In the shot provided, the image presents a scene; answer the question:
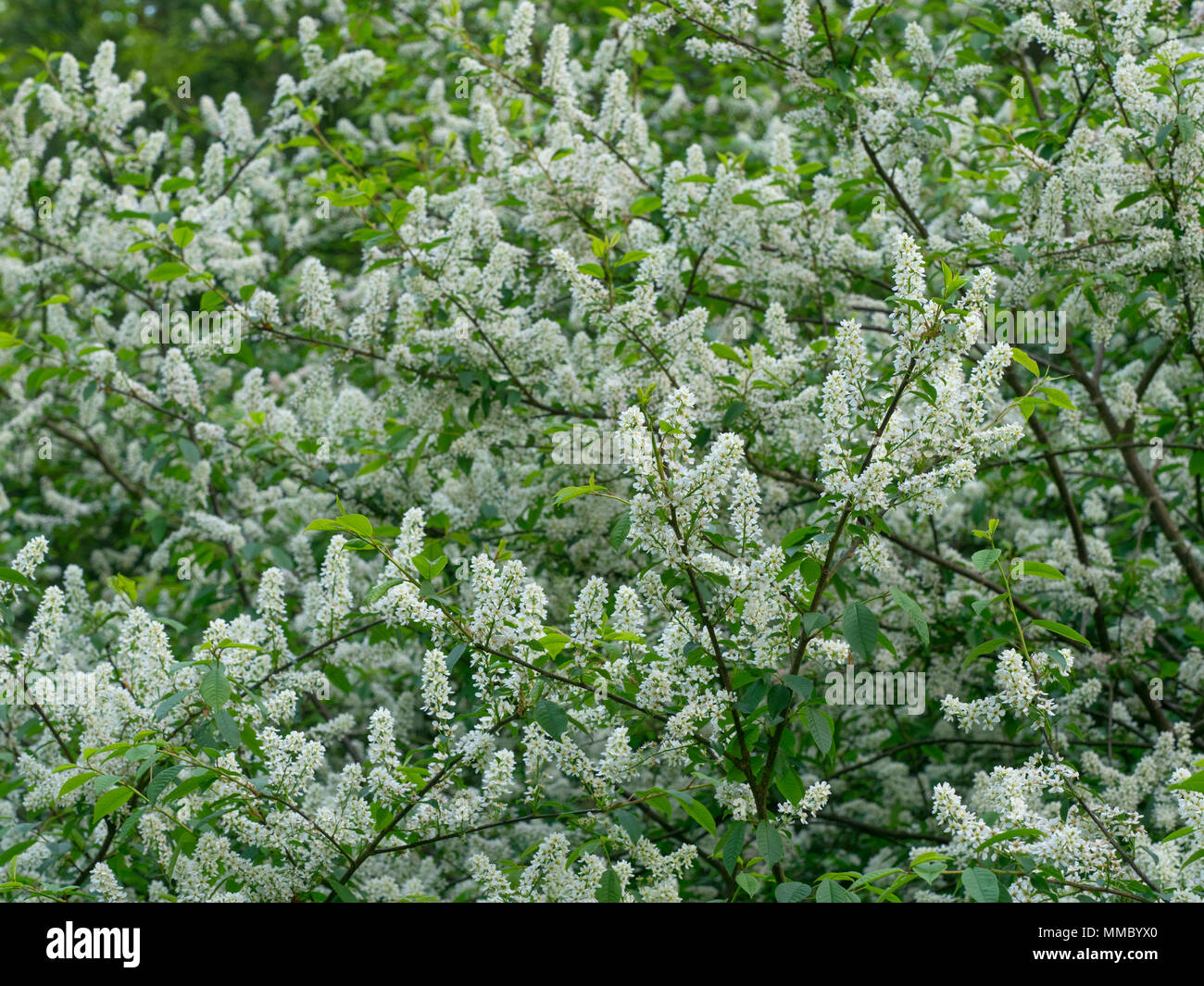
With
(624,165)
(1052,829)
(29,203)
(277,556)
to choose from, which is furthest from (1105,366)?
(29,203)

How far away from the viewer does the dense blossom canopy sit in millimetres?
2795

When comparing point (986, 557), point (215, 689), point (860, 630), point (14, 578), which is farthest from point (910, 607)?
point (14, 578)

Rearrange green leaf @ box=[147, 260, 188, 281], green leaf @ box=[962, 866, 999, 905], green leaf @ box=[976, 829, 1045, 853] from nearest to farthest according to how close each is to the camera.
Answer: green leaf @ box=[962, 866, 999, 905], green leaf @ box=[976, 829, 1045, 853], green leaf @ box=[147, 260, 188, 281]

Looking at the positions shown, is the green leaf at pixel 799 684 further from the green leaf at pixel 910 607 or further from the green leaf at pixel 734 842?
the green leaf at pixel 734 842

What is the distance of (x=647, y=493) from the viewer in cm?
270

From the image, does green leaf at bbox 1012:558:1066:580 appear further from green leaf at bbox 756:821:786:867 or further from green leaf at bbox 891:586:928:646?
green leaf at bbox 756:821:786:867

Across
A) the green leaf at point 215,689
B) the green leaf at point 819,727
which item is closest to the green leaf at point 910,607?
the green leaf at point 819,727

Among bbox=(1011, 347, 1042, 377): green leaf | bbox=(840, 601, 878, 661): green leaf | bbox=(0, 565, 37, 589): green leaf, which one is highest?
bbox=(1011, 347, 1042, 377): green leaf

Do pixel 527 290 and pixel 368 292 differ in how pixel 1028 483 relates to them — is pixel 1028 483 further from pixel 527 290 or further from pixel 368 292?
pixel 368 292

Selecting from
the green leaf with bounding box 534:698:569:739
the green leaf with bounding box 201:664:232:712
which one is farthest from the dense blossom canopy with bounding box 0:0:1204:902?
the green leaf with bounding box 201:664:232:712

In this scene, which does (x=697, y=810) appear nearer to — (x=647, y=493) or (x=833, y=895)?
(x=833, y=895)

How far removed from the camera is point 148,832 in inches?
126

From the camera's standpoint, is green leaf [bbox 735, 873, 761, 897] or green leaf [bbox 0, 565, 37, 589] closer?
green leaf [bbox 735, 873, 761, 897]

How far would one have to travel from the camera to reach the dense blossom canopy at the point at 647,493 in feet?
9.17
